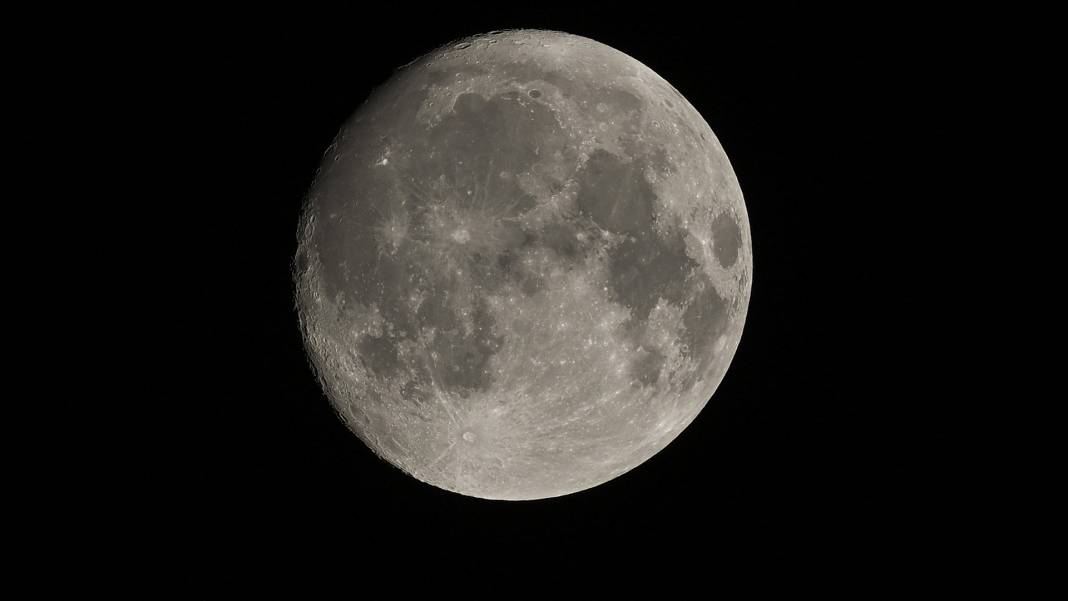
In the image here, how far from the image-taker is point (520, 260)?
16.4ft

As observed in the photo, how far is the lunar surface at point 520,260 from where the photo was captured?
16.5 ft

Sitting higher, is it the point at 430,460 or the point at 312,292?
the point at 312,292

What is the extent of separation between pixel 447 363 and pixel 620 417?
126cm

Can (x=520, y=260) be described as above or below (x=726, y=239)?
below

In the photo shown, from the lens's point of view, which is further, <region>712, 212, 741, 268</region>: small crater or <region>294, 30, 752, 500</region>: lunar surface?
<region>712, 212, 741, 268</region>: small crater

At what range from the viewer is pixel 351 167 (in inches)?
217

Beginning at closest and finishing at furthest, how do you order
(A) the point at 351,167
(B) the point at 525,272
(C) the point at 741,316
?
(B) the point at 525,272 < (A) the point at 351,167 < (C) the point at 741,316

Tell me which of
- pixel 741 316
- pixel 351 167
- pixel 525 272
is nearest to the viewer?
pixel 525 272

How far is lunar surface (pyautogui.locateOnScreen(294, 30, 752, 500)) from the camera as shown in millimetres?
5043

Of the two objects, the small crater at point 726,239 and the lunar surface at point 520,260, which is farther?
the small crater at point 726,239

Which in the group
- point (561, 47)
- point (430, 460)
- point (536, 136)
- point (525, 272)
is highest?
point (561, 47)

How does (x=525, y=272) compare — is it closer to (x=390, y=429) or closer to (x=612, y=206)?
(x=612, y=206)

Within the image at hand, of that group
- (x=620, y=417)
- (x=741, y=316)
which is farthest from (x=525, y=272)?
(x=741, y=316)

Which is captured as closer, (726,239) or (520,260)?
(520,260)
